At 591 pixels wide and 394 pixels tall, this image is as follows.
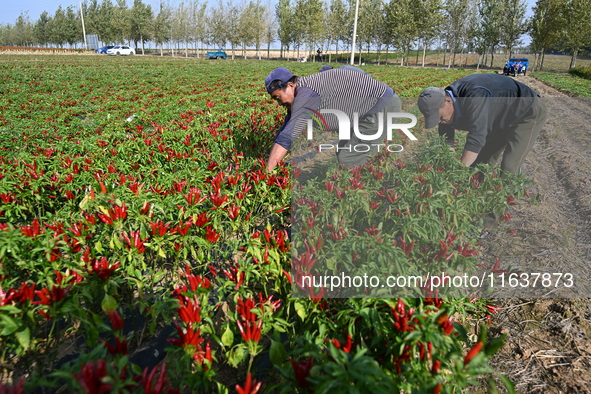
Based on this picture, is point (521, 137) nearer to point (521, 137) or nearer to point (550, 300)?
point (521, 137)

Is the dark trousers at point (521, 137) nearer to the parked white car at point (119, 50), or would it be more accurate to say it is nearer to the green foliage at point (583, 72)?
the green foliage at point (583, 72)

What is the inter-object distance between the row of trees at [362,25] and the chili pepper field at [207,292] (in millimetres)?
41821

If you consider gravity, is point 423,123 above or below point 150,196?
above

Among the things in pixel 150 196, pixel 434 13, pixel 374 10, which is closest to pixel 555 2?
pixel 434 13

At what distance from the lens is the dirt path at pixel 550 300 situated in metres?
1.89

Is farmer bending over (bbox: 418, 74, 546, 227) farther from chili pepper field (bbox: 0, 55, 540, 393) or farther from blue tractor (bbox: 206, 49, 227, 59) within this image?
blue tractor (bbox: 206, 49, 227, 59)

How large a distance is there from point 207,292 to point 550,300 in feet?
7.65

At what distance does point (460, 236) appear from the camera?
217 centimetres

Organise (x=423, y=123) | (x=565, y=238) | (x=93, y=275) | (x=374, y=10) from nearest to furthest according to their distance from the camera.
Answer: (x=93, y=275)
(x=565, y=238)
(x=423, y=123)
(x=374, y=10)

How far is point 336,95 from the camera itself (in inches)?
137

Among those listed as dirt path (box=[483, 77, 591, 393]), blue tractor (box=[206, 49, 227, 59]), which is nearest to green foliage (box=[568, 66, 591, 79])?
dirt path (box=[483, 77, 591, 393])

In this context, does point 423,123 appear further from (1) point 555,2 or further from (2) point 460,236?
(1) point 555,2

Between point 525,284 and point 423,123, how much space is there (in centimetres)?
162

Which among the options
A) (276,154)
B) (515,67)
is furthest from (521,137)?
(515,67)
